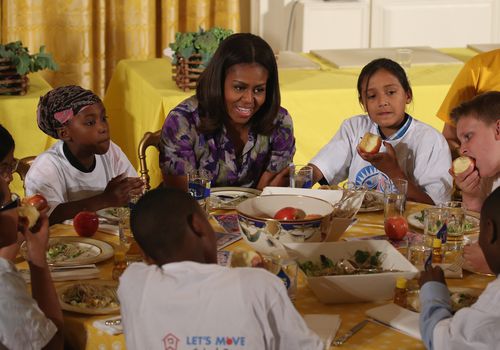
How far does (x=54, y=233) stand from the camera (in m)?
2.98

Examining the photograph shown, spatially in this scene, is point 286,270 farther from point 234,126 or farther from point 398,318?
point 234,126

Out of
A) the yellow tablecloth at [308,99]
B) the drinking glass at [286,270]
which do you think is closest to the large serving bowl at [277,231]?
the drinking glass at [286,270]

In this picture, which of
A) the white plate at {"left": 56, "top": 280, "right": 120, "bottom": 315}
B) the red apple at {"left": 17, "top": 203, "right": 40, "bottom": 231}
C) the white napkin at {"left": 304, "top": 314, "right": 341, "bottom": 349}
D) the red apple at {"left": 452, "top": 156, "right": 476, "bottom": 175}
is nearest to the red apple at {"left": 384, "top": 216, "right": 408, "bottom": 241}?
the red apple at {"left": 452, "top": 156, "right": 476, "bottom": 175}

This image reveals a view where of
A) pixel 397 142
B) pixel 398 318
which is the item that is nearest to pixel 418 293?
pixel 398 318

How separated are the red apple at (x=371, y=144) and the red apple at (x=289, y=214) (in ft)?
2.58

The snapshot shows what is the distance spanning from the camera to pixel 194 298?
1953mm

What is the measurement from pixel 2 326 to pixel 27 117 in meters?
2.65

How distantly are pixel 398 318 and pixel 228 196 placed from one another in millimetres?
1232

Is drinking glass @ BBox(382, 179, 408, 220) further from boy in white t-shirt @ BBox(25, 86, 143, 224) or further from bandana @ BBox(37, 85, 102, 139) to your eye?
bandana @ BBox(37, 85, 102, 139)

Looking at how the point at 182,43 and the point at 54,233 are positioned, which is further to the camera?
the point at 182,43

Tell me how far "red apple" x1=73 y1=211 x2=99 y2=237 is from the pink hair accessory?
0.72 meters

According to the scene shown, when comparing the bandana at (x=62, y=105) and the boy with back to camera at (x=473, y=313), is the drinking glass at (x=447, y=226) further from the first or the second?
the bandana at (x=62, y=105)

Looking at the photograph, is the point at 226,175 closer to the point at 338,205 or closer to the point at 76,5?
the point at 338,205

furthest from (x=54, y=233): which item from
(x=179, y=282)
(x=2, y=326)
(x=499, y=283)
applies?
(x=499, y=283)
